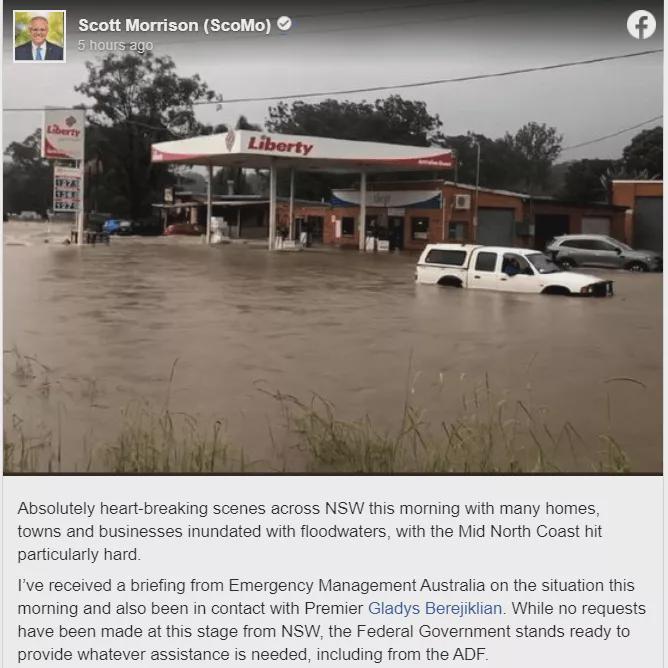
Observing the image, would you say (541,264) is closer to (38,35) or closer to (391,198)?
(38,35)

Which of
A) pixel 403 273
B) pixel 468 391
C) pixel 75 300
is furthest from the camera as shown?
pixel 403 273

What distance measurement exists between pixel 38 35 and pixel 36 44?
0.04 m

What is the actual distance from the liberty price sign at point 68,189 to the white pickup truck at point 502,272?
7.46m

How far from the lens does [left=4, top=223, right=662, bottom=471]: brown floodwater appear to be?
4.99m

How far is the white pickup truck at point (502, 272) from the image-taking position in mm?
13430

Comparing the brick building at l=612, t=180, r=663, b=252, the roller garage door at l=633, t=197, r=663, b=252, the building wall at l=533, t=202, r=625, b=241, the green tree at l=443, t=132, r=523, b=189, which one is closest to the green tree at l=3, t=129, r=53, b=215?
the brick building at l=612, t=180, r=663, b=252

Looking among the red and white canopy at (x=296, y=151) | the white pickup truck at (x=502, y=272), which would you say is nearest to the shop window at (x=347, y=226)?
the red and white canopy at (x=296, y=151)

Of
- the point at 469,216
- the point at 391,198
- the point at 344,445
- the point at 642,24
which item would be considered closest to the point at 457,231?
the point at 469,216

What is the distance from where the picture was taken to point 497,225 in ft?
80.3

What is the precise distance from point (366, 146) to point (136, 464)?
21.2m
